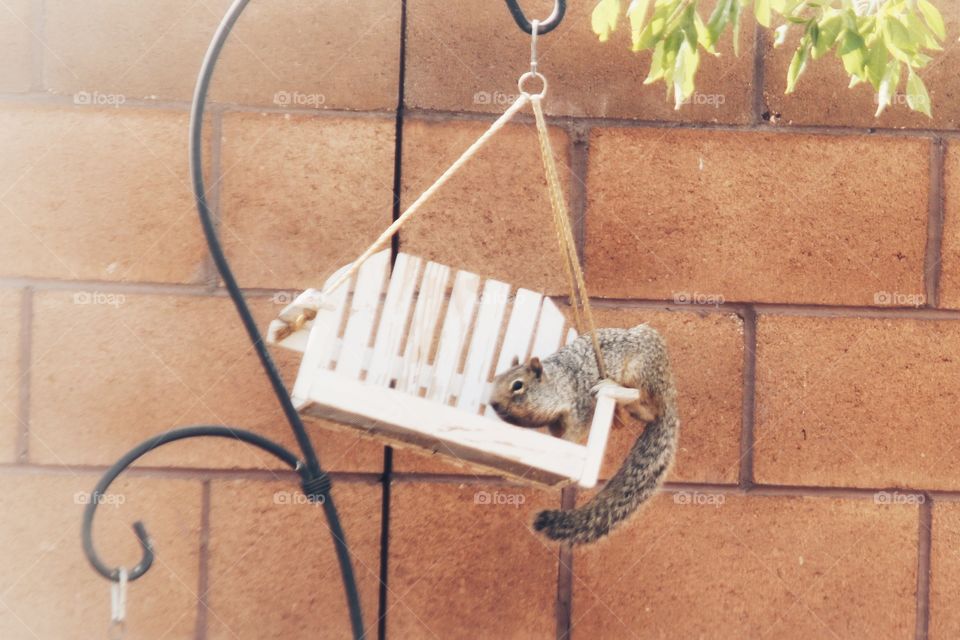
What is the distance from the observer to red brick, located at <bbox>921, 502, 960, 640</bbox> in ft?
6.24

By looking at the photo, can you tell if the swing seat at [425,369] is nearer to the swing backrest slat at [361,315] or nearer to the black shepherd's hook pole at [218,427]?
the swing backrest slat at [361,315]

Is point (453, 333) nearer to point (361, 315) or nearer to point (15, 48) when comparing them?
point (361, 315)

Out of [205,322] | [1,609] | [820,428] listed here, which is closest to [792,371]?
[820,428]

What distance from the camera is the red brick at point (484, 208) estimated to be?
1866 mm

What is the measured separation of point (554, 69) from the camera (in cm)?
189

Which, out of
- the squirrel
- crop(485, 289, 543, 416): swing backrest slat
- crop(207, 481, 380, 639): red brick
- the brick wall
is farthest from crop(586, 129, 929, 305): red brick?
crop(207, 481, 380, 639): red brick

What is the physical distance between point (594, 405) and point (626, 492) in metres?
0.17

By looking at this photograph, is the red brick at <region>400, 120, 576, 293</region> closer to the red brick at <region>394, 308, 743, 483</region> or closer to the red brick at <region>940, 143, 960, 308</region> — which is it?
the red brick at <region>394, 308, 743, 483</region>

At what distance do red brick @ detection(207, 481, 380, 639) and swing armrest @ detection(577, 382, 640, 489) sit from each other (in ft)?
2.31

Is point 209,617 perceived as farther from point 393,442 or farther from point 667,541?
point 667,541

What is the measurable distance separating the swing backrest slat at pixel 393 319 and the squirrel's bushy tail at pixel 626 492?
0.35 meters

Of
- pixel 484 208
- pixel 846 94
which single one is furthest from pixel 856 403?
pixel 484 208

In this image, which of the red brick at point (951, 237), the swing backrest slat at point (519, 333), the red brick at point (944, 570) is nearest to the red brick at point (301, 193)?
the swing backrest slat at point (519, 333)

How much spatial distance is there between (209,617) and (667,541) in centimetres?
92
